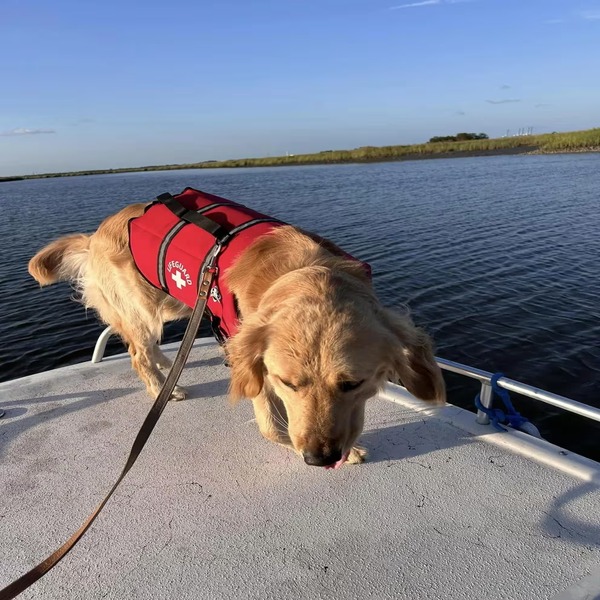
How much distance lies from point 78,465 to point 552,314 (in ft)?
25.1

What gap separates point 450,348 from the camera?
7.23 m

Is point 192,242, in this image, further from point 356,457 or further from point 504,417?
point 504,417

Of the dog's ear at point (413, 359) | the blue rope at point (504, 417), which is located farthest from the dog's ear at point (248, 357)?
the blue rope at point (504, 417)

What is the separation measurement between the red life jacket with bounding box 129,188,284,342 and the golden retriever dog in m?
0.15

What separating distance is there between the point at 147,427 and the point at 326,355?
92 centimetres

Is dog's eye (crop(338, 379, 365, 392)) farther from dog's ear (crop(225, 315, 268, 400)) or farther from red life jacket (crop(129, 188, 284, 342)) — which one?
red life jacket (crop(129, 188, 284, 342))

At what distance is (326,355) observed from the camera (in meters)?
2.12

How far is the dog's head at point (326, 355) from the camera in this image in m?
2.15

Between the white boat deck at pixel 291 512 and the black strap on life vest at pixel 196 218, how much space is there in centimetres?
132

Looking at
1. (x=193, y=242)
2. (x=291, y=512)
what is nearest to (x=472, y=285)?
(x=193, y=242)

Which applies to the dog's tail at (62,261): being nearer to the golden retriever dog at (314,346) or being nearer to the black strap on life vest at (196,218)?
the black strap on life vest at (196,218)

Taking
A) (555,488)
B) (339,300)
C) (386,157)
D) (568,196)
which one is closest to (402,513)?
(555,488)

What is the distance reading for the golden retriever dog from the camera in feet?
7.07

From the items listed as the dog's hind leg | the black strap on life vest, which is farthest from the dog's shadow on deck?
the dog's hind leg
